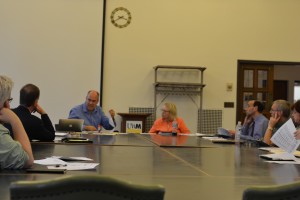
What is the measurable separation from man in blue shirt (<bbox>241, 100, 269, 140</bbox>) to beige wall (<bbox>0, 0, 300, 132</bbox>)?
2321 millimetres

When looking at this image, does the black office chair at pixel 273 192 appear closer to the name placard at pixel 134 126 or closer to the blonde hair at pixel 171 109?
the blonde hair at pixel 171 109

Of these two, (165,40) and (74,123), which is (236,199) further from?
(165,40)

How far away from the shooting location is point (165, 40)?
25.2 feet

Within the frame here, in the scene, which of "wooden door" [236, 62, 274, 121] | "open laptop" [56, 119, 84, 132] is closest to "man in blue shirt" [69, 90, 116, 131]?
"open laptop" [56, 119, 84, 132]

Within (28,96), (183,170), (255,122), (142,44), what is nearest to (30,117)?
(28,96)

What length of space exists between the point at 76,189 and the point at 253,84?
7312 millimetres

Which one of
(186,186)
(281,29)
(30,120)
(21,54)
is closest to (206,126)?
(281,29)

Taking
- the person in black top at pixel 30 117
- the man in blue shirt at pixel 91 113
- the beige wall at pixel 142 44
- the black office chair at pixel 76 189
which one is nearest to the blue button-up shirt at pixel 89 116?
the man in blue shirt at pixel 91 113

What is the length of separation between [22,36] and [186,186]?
6.16 m

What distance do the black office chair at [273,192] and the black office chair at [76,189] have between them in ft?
1.03

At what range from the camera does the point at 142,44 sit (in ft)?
25.0

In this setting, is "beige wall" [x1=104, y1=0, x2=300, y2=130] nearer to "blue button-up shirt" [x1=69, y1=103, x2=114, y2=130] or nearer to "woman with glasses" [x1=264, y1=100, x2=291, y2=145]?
"blue button-up shirt" [x1=69, y1=103, x2=114, y2=130]

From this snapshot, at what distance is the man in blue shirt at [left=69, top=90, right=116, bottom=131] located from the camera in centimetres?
576

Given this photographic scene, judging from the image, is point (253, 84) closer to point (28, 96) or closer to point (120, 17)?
point (120, 17)
